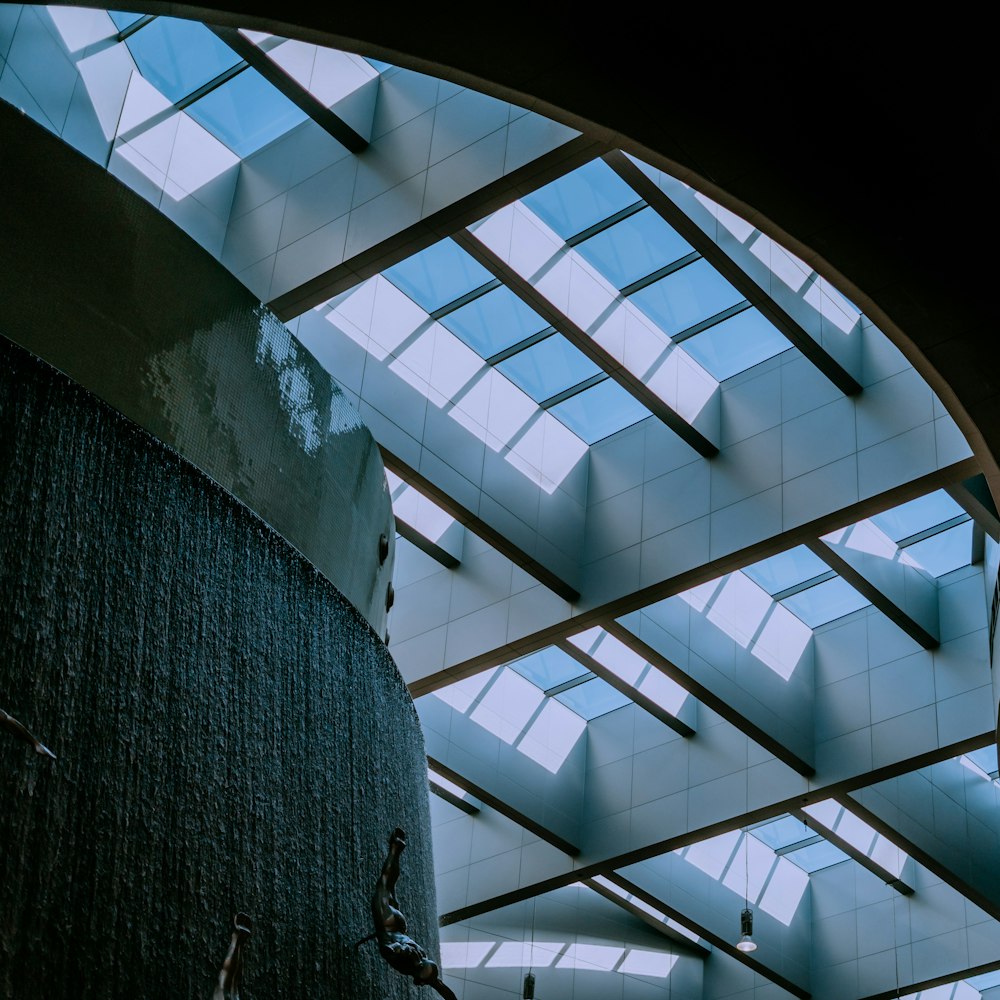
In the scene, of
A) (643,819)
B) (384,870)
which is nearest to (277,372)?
(384,870)

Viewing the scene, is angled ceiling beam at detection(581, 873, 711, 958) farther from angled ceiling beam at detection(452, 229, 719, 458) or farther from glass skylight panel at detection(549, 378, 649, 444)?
angled ceiling beam at detection(452, 229, 719, 458)

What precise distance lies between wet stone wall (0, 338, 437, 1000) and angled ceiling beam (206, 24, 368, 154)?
666cm

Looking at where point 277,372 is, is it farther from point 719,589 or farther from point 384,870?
point 719,589

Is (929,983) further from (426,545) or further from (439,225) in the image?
(439,225)

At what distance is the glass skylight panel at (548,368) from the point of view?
1752cm

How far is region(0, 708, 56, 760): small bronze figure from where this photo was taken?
5809 mm

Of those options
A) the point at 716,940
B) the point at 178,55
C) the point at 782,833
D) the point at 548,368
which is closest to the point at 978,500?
the point at 548,368

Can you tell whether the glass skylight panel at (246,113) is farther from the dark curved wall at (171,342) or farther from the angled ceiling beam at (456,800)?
the angled ceiling beam at (456,800)

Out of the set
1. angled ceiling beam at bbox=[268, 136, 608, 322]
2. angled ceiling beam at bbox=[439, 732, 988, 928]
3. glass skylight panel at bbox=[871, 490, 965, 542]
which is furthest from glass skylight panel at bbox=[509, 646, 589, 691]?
angled ceiling beam at bbox=[268, 136, 608, 322]

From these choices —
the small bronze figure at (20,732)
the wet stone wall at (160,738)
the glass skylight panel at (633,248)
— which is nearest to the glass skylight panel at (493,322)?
the glass skylight panel at (633,248)

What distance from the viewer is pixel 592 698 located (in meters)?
21.5

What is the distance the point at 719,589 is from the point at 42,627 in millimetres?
13555

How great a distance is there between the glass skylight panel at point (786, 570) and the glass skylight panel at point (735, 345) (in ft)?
9.35

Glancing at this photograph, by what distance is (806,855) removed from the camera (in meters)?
24.5
